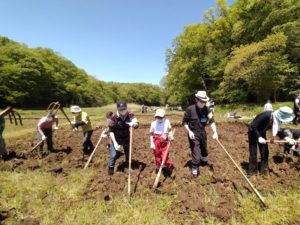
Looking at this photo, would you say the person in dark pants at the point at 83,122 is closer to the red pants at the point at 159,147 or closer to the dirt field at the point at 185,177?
the dirt field at the point at 185,177

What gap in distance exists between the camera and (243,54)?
26172 mm

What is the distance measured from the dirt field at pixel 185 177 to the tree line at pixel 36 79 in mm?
38274

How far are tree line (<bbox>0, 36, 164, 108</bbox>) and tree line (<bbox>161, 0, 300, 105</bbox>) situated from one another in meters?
26.5

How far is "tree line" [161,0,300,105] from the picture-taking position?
82.1 ft

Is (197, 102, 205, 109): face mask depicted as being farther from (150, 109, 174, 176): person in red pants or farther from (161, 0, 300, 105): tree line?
(161, 0, 300, 105): tree line

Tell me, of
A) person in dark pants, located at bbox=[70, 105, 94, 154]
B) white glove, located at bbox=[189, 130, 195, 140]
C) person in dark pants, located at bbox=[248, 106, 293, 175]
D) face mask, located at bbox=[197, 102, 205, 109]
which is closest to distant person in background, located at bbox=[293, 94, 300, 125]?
person in dark pants, located at bbox=[248, 106, 293, 175]

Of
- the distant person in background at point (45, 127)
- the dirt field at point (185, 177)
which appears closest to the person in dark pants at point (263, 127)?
the dirt field at point (185, 177)

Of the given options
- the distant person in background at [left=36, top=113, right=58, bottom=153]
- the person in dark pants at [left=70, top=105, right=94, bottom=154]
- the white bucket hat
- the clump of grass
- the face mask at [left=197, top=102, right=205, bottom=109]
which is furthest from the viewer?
the distant person in background at [left=36, top=113, right=58, bottom=153]

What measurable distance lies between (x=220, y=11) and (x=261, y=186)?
125 ft

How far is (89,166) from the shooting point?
7.10 metres

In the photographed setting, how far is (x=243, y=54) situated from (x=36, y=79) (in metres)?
→ 40.8

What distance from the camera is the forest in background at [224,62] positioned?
25391 mm

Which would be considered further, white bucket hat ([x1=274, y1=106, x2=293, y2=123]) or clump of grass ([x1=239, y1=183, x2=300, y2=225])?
white bucket hat ([x1=274, y1=106, x2=293, y2=123])

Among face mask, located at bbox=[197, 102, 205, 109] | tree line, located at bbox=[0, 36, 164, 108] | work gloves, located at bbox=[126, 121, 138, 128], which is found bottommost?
work gloves, located at bbox=[126, 121, 138, 128]
